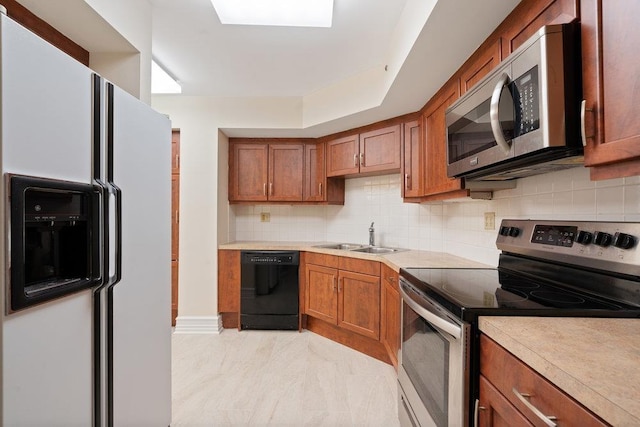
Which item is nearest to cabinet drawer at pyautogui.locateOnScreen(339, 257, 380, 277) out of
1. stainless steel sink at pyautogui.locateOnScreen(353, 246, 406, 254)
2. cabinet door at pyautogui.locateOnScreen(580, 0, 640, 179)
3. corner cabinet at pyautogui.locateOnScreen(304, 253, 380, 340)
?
corner cabinet at pyautogui.locateOnScreen(304, 253, 380, 340)

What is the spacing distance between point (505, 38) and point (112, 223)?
175cm

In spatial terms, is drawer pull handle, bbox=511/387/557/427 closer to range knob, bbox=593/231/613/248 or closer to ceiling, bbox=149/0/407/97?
range knob, bbox=593/231/613/248

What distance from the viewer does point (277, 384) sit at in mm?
2180

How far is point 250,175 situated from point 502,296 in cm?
280

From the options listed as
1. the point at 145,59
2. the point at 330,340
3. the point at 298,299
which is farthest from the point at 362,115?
the point at 330,340

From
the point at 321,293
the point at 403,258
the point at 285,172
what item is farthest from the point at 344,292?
the point at 285,172

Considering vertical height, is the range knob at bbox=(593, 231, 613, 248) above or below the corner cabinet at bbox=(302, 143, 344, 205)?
below

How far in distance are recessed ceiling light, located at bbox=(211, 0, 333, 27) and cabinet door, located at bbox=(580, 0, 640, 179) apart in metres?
1.37

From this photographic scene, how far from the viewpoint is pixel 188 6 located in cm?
185

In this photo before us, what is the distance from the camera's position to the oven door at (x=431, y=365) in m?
1.01

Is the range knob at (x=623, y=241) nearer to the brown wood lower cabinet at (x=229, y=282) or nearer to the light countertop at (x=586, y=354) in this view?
the light countertop at (x=586, y=354)

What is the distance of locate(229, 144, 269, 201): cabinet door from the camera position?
3.44 m

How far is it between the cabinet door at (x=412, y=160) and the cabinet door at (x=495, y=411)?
171 cm

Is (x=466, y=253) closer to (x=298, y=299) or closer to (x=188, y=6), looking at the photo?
(x=298, y=299)
